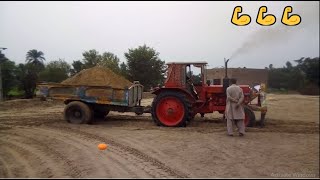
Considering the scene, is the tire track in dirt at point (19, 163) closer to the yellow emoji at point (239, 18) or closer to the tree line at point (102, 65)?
the yellow emoji at point (239, 18)

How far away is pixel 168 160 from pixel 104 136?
3065 millimetres

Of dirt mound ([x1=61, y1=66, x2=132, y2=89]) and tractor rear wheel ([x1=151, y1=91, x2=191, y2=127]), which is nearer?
tractor rear wheel ([x1=151, y1=91, x2=191, y2=127])

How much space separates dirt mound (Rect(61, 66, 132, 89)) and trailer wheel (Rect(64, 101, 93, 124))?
1721mm

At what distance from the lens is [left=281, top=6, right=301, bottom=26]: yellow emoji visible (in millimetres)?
6231

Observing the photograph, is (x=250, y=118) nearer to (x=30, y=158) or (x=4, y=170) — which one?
(x=30, y=158)

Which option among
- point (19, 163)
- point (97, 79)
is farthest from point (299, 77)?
point (97, 79)

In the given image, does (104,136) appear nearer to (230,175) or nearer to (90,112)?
(90,112)

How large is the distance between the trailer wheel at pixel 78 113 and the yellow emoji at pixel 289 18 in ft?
24.0

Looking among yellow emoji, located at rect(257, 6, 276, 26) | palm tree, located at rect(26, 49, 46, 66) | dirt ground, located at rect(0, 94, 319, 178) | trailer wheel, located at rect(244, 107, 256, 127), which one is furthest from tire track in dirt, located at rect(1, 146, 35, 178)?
palm tree, located at rect(26, 49, 46, 66)

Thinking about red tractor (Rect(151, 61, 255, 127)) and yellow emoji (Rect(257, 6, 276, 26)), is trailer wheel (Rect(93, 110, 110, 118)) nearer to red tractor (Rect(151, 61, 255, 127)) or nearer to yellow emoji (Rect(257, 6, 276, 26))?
red tractor (Rect(151, 61, 255, 127))

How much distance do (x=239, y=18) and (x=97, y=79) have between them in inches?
324

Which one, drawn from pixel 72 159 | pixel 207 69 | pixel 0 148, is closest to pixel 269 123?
pixel 207 69

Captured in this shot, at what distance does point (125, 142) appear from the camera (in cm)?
860

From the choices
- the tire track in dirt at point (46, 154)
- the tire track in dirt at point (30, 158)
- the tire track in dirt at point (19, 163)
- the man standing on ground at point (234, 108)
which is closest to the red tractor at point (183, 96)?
the man standing on ground at point (234, 108)
